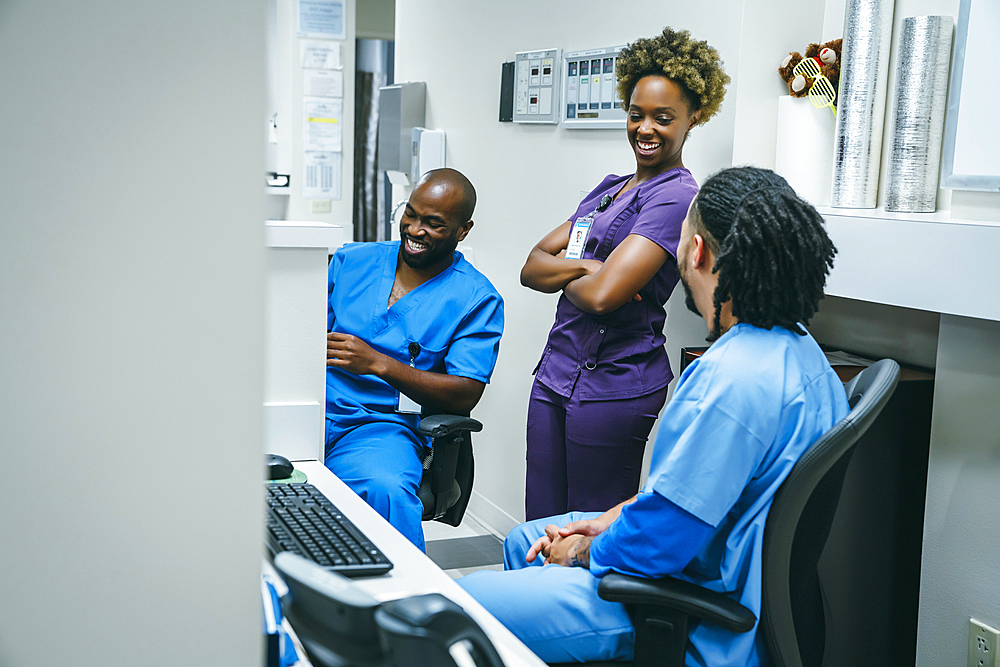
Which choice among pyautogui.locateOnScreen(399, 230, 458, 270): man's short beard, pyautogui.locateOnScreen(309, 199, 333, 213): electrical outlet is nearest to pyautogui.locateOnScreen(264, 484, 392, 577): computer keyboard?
pyautogui.locateOnScreen(399, 230, 458, 270): man's short beard

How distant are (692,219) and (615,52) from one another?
1411 mm

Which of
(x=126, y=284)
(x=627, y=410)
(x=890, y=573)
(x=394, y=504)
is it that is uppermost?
(x=126, y=284)

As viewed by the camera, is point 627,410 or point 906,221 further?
point 627,410

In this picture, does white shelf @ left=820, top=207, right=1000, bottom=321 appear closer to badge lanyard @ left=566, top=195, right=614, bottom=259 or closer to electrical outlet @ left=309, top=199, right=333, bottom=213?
badge lanyard @ left=566, top=195, right=614, bottom=259

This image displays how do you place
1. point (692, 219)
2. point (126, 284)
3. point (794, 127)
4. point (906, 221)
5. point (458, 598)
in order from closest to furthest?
1. point (126, 284)
2. point (458, 598)
3. point (692, 219)
4. point (906, 221)
5. point (794, 127)

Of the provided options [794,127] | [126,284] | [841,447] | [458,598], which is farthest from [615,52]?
[126,284]

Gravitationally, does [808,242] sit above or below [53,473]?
above

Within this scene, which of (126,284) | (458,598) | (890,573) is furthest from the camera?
(890,573)

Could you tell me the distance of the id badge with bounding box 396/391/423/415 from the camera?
2127 millimetres

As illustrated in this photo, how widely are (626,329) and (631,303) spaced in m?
0.06

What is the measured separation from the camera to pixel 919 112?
179 cm

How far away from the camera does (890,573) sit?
1921mm

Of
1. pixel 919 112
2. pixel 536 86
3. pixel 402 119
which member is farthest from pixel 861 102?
pixel 402 119

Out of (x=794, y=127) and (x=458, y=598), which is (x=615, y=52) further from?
(x=458, y=598)
